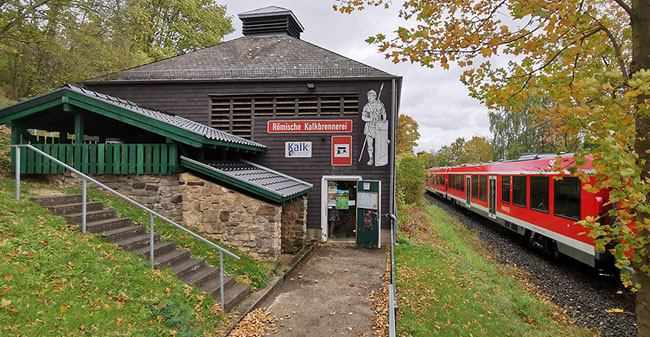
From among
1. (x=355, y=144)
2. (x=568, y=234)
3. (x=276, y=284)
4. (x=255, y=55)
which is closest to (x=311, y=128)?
(x=355, y=144)

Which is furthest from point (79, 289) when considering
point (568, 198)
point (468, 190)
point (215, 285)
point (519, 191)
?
point (468, 190)

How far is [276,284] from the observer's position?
7195 millimetres

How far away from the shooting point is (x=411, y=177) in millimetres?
20547

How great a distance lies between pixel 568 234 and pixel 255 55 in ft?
38.7

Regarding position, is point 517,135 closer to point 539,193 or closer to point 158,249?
point 539,193

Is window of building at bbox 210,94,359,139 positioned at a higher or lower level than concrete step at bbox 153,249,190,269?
higher

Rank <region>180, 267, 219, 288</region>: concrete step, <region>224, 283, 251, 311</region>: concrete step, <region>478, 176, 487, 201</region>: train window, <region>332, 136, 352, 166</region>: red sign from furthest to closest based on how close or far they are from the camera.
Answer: <region>478, 176, 487, 201</region>: train window, <region>332, 136, 352, 166</region>: red sign, <region>180, 267, 219, 288</region>: concrete step, <region>224, 283, 251, 311</region>: concrete step

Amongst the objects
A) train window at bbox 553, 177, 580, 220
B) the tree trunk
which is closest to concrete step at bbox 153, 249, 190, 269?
the tree trunk

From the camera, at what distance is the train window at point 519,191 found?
12.3 metres

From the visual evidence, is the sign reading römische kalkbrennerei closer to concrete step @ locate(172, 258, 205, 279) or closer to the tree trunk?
concrete step @ locate(172, 258, 205, 279)

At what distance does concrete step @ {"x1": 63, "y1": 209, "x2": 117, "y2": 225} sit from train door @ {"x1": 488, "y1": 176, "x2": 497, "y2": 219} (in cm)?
1441

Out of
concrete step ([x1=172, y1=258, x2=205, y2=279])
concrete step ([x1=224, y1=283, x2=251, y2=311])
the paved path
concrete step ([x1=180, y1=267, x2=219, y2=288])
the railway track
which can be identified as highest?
concrete step ([x1=172, y1=258, x2=205, y2=279])

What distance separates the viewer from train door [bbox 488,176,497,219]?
1542 centimetres

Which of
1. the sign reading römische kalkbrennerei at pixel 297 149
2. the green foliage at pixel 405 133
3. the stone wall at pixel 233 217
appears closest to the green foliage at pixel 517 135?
the green foliage at pixel 405 133
